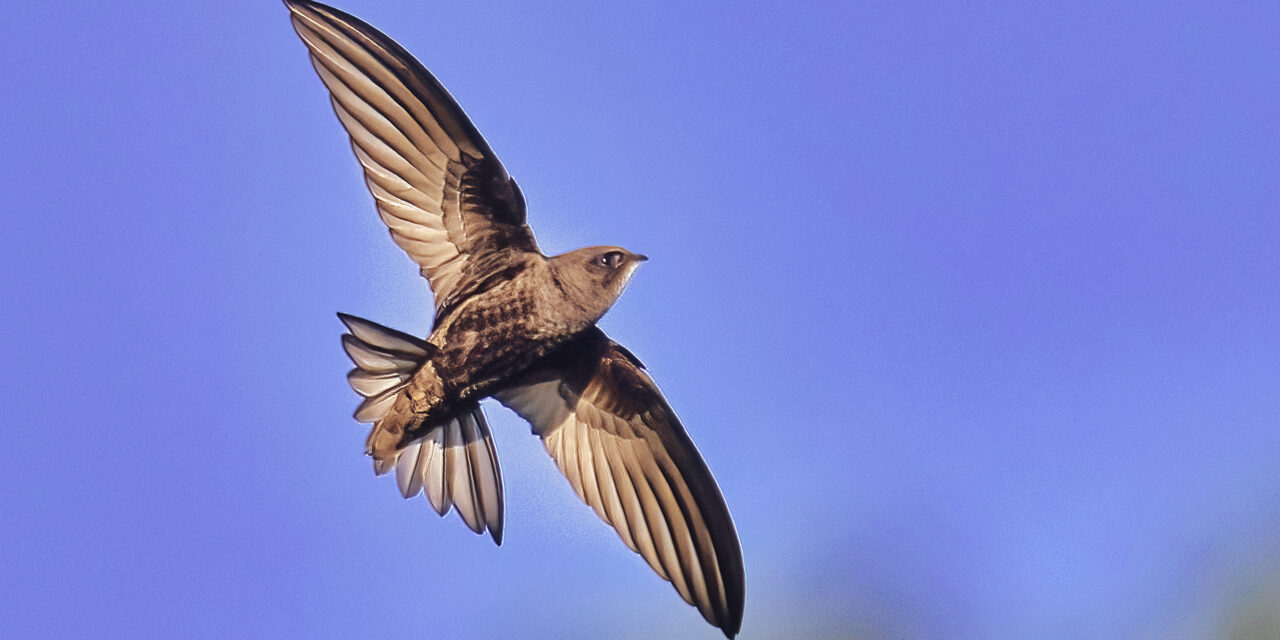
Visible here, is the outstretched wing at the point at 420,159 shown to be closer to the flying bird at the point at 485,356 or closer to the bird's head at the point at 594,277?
the flying bird at the point at 485,356

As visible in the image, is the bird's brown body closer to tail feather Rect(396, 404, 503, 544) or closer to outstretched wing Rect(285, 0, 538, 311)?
outstretched wing Rect(285, 0, 538, 311)

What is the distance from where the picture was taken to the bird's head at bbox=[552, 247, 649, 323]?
10.7ft

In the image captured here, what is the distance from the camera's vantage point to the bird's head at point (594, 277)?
325 centimetres

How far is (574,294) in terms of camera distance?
326 cm

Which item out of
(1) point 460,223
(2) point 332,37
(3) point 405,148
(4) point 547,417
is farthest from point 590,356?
(2) point 332,37

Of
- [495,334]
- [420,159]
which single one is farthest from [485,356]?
[420,159]

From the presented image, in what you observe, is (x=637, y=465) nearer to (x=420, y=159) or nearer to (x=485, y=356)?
(x=485, y=356)

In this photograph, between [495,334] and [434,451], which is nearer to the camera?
[495,334]

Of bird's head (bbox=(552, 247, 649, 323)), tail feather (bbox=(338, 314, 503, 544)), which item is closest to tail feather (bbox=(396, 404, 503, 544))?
tail feather (bbox=(338, 314, 503, 544))

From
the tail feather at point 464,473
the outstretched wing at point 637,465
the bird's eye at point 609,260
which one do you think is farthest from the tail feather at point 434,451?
the bird's eye at point 609,260

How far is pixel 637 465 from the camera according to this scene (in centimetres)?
384

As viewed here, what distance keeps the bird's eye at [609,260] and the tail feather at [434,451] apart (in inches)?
23.2

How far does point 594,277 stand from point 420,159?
77 centimetres

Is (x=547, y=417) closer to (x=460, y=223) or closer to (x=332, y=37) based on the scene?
(x=460, y=223)
